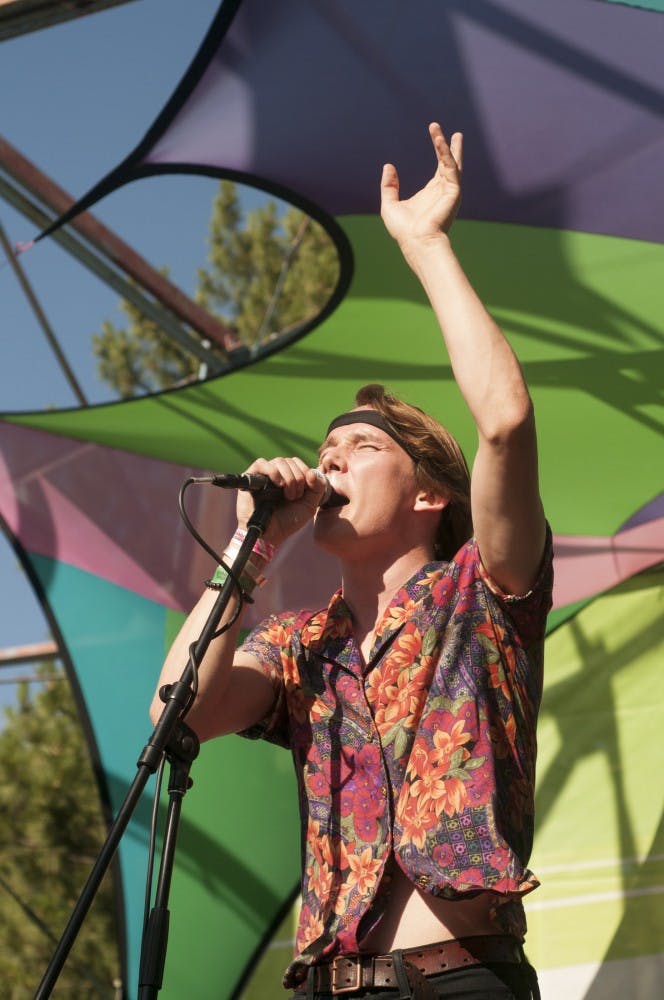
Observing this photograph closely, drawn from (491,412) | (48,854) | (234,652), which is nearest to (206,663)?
(234,652)

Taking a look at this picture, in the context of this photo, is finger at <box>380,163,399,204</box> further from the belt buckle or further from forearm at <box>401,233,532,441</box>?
the belt buckle

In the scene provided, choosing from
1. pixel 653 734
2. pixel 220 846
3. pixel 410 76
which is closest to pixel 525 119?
pixel 410 76

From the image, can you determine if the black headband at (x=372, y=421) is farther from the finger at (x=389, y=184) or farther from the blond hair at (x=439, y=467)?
the finger at (x=389, y=184)

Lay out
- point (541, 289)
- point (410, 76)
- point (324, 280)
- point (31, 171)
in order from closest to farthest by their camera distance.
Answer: point (410, 76)
point (541, 289)
point (31, 171)
point (324, 280)

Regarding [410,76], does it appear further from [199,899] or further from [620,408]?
[199,899]

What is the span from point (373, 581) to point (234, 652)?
0.24m

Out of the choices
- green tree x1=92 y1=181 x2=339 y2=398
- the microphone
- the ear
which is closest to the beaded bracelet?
the microphone

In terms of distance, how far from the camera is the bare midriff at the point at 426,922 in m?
1.51

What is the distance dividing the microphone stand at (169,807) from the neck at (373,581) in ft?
0.91

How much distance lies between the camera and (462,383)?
157 centimetres

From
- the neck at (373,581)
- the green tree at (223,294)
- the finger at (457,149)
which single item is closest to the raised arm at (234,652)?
the neck at (373,581)

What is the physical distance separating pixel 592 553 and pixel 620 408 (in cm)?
53

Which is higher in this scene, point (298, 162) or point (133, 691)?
point (298, 162)

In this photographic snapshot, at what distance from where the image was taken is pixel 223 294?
11.9 m
